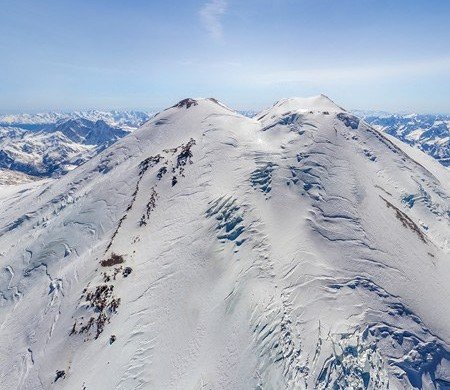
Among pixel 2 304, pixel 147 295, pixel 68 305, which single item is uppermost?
pixel 147 295

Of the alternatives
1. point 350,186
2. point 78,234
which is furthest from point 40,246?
point 350,186

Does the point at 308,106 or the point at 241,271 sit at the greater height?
the point at 308,106

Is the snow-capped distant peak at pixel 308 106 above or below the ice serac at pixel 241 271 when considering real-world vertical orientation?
above

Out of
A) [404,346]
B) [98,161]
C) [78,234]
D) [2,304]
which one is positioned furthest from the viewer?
[98,161]

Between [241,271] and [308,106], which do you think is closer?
[241,271]

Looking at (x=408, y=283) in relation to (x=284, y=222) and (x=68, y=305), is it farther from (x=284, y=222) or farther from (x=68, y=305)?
(x=68, y=305)

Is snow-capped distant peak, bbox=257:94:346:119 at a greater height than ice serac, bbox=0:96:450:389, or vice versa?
snow-capped distant peak, bbox=257:94:346:119

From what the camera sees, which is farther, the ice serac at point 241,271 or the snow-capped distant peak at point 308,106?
the snow-capped distant peak at point 308,106

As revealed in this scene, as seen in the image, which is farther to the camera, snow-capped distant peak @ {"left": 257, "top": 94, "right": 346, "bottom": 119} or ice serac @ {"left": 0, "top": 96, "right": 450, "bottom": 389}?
snow-capped distant peak @ {"left": 257, "top": 94, "right": 346, "bottom": 119}
